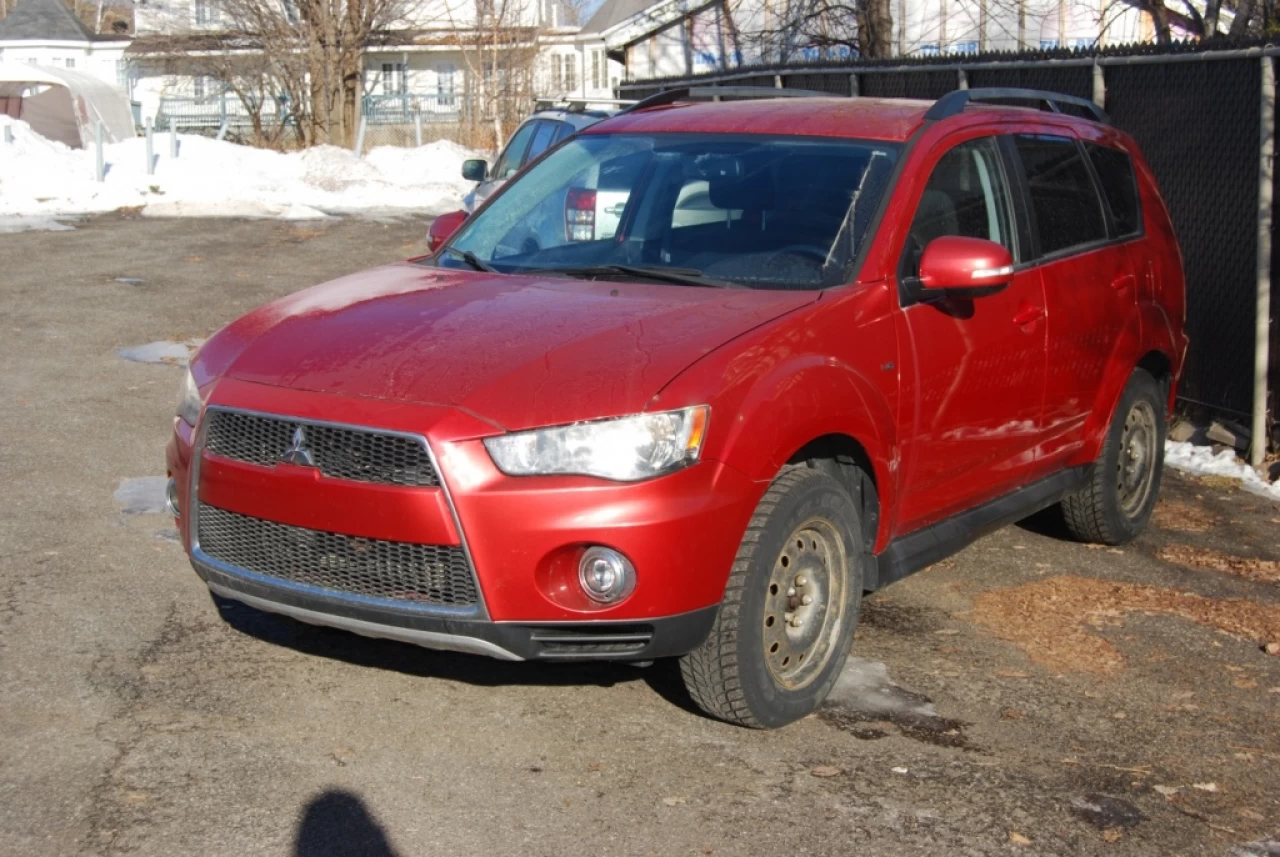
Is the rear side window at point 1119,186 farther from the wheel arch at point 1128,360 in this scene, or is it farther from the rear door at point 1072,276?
the wheel arch at point 1128,360

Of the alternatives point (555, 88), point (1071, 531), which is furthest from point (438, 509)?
point (555, 88)

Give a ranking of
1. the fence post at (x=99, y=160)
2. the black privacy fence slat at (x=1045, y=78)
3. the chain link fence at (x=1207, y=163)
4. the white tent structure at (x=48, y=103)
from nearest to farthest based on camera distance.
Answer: the chain link fence at (x=1207, y=163), the black privacy fence slat at (x=1045, y=78), the fence post at (x=99, y=160), the white tent structure at (x=48, y=103)

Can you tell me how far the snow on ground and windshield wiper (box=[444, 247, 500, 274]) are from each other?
1524 cm

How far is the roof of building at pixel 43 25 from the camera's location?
59000 mm

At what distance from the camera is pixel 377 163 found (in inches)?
1342

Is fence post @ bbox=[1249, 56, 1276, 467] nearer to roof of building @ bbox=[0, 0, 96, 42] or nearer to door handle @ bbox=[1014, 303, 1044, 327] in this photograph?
door handle @ bbox=[1014, 303, 1044, 327]

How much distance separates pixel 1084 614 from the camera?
19.7 ft

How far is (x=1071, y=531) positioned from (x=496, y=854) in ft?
13.0

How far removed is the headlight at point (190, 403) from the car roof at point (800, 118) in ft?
7.00

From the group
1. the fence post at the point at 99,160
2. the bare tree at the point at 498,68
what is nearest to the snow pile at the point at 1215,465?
the fence post at the point at 99,160

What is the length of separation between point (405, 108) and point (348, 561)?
47433 mm

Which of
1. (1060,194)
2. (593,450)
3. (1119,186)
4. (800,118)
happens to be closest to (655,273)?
(800,118)

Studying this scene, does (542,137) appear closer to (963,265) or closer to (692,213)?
(692,213)

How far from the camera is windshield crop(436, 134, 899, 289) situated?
207 inches
